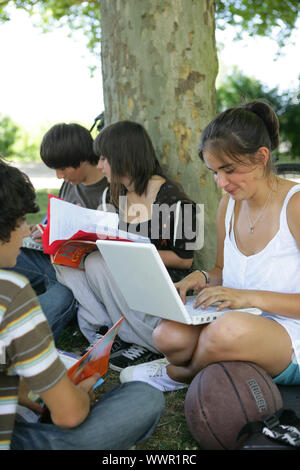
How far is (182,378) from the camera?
2486 millimetres

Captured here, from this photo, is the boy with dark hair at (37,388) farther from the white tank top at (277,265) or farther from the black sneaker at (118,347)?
the black sneaker at (118,347)

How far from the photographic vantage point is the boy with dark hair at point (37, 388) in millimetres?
1473

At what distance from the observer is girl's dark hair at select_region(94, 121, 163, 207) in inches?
124

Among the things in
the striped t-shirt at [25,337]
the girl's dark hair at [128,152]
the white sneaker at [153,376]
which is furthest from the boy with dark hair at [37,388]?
the girl's dark hair at [128,152]

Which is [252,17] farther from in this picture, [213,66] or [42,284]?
[42,284]

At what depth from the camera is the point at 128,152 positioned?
315 centimetres

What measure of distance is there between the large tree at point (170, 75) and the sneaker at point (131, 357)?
991 millimetres

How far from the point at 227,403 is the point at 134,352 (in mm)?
1163

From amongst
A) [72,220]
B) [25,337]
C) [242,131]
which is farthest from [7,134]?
[25,337]

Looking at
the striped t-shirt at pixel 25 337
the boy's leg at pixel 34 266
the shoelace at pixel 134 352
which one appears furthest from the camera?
the boy's leg at pixel 34 266

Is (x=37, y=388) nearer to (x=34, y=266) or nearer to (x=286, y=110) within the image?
(x=34, y=266)
